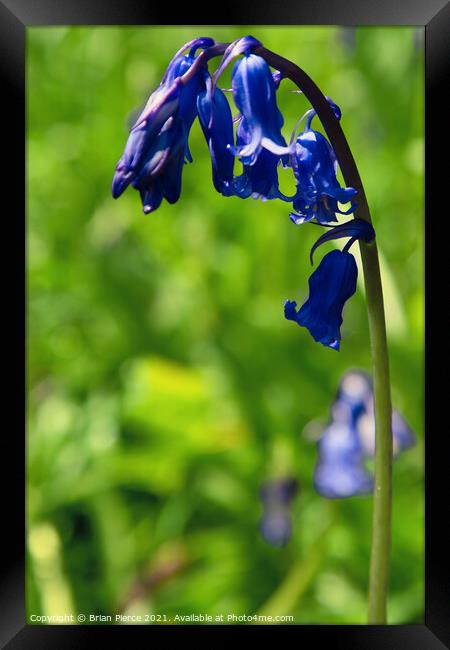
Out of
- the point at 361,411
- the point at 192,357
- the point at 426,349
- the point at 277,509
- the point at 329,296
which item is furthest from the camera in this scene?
the point at 192,357

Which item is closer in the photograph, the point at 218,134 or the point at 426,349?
the point at 218,134

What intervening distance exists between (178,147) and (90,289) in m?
2.49

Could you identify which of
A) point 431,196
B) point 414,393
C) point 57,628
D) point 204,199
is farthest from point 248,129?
point 204,199

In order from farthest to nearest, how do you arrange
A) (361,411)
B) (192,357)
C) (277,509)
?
(192,357)
(277,509)
(361,411)

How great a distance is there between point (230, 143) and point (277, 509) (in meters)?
2.19

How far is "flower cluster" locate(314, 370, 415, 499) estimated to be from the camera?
2873 millimetres

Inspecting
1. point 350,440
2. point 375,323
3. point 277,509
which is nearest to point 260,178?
point 375,323

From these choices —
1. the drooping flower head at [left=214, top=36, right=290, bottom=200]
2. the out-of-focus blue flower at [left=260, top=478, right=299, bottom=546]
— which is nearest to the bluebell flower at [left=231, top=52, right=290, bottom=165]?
the drooping flower head at [left=214, top=36, right=290, bottom=200]

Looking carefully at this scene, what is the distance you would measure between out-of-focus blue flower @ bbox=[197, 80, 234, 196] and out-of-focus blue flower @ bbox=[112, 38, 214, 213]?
3 cm

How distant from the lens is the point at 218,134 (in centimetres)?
146

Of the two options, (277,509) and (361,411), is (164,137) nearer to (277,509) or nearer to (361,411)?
(361,411)

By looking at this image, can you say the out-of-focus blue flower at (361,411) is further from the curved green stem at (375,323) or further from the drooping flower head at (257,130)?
the drooping flower head at (257,130)

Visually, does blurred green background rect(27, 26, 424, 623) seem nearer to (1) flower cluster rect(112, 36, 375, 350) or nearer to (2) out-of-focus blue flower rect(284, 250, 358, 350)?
(2) out-of-focus blue flower rect(284, 250, 358, 350)

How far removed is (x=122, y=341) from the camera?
3.75m
